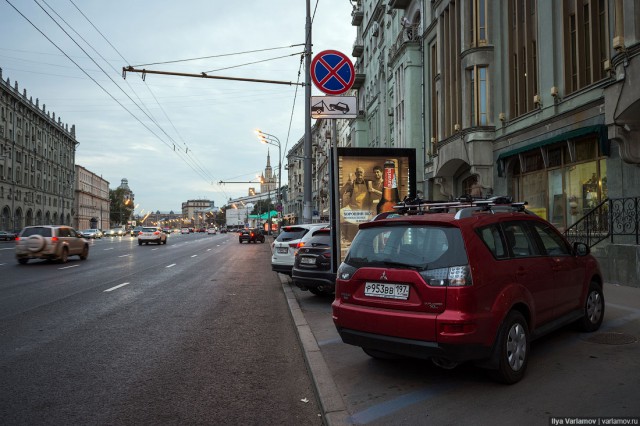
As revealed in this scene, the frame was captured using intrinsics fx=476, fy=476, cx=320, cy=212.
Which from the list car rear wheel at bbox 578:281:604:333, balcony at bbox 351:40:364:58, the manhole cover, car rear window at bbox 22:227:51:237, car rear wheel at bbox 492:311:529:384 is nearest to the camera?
car rear wheel at bbox 492:311:529:384

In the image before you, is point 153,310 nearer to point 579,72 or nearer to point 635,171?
point 635,171

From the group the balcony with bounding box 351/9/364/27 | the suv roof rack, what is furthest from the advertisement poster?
the balcony with bounding box 351/9/364/27

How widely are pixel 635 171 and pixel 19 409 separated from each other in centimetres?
1191

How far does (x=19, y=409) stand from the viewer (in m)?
4.11

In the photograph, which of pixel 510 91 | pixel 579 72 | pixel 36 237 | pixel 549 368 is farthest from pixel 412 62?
pixel 549 368

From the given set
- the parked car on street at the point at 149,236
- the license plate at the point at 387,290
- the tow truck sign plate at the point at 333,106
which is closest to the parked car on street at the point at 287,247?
the tow truck sign plate at the point at 333,106

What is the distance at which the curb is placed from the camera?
3871 mm

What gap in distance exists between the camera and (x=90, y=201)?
127 m

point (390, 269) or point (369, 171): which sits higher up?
point (369, 171)

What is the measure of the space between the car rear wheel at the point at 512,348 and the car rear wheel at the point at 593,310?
205 centimetres

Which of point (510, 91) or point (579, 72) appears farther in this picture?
point (510, 91)

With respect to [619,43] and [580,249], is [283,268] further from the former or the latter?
[619,43]

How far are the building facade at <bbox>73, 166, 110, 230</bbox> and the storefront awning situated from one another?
115930 millimetres

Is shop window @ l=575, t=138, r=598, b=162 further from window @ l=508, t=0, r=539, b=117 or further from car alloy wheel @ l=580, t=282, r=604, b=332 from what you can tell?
car alloy wheel @ l=580, t=282, r=604, b=332
